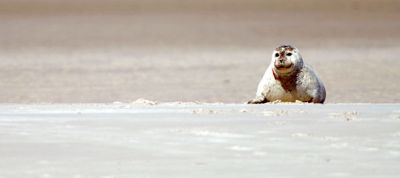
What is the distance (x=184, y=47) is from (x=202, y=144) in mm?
19353

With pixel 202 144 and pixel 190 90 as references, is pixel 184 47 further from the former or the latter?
pixel 202 144

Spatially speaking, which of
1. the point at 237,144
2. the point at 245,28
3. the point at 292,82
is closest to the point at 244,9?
the point at 245,28

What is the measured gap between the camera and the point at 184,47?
25.3 metres

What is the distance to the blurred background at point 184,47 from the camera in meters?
18.2

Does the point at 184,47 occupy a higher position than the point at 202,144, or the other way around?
the point at 184,47

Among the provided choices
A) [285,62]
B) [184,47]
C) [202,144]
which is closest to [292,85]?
[285,62]

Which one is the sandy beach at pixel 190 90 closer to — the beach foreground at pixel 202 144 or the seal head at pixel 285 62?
the beach foreground at pixel 202 144

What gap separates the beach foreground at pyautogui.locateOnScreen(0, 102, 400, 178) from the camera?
505 centimetres

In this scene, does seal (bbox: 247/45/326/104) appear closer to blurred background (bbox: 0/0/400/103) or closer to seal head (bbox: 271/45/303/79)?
seal head (bbox: 271/45/303/79)

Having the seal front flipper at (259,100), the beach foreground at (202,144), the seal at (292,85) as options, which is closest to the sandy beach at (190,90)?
the beach foreground at (202,144)

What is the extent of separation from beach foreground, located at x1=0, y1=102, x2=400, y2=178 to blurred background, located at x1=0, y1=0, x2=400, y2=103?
745cm

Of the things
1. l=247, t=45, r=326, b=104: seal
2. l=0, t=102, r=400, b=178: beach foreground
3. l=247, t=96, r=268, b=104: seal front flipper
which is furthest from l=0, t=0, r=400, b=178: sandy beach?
l=247, t=96, r=268, b=104: seal front flipper

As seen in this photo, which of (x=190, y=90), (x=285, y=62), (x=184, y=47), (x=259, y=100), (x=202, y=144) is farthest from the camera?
(x=184, y=47)

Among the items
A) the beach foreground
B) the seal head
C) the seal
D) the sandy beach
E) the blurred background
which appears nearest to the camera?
the beach foreground
